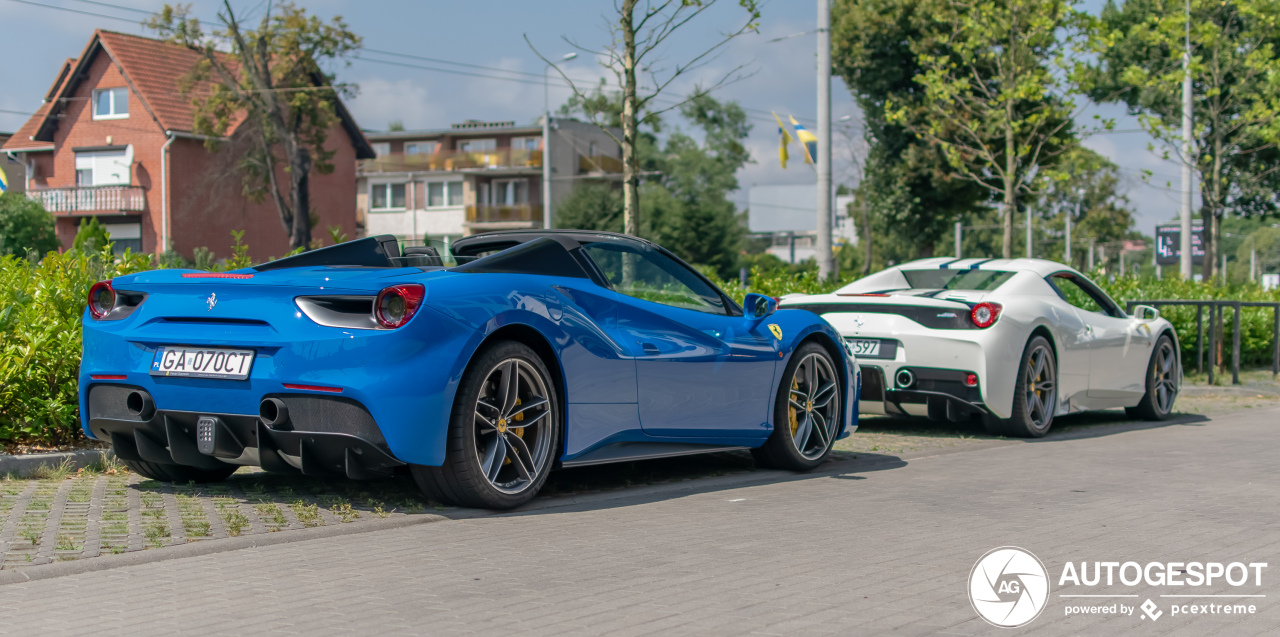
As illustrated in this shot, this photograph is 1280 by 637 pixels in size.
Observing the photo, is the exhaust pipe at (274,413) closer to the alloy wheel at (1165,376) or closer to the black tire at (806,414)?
the black tire at (806,414)

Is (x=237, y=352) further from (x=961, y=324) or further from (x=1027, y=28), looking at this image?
(x=1027, y=28)

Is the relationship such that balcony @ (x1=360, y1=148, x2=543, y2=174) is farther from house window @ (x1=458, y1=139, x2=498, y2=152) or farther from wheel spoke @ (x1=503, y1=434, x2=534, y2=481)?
wheel spoke @ (x1=503, y1=434, x2=534, y2=481)

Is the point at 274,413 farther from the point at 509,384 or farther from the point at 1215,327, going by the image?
the point at 1215,327

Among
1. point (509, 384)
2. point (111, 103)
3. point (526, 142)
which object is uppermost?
point (526, 142)

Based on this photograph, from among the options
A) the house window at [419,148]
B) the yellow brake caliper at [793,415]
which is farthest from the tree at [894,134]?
the house window at [419,148]

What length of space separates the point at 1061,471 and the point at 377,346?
4.54 meters

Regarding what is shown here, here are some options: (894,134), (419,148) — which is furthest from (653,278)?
(419,148)

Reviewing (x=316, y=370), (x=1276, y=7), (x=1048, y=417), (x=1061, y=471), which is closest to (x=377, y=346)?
(x=316, y=370)

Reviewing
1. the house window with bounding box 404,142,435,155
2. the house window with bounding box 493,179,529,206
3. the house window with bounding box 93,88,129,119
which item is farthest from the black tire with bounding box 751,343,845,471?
the house window with bounding box 404,142,435,155

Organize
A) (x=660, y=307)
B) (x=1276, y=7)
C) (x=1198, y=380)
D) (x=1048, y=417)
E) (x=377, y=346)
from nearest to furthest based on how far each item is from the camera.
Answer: (x=377, y=346)
(x=660, y=307)
(x=1048, y=417)
(x=1198, y=380)
(x=1276, y=7)

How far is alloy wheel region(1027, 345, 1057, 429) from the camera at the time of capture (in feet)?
30.6

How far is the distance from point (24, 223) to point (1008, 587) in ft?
153

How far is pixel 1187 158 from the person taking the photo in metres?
27.0

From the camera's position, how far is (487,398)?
5480mm
